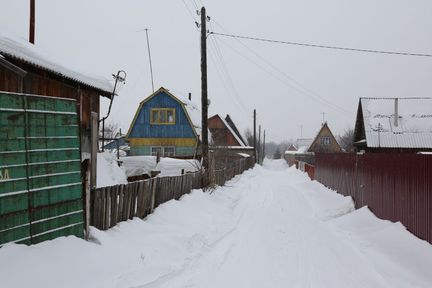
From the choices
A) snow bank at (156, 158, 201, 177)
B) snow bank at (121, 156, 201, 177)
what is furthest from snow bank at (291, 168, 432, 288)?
snow bank at (121, 156, 201, 177)

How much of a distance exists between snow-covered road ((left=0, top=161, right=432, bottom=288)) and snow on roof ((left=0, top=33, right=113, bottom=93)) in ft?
15.7

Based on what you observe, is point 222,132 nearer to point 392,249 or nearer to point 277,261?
point 392,249

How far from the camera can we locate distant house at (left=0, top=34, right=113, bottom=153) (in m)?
9.49

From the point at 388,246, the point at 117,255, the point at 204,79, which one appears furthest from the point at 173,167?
the point at 117,255

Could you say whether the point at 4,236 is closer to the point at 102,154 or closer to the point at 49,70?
the point at 49,70

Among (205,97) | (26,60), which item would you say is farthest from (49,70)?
(205,97)

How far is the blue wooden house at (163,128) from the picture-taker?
36.3 metres

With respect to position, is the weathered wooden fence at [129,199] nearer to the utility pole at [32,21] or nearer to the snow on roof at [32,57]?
the snow on roof at [32,57]

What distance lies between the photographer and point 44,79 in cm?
1188

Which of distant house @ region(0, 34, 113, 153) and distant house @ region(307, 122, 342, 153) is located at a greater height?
distant house @ region(0, 34, 113, 153)

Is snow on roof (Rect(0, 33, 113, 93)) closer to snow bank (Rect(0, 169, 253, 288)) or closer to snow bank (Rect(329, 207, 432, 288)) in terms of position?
snow bank (Rect(0, 169, 253, 288))

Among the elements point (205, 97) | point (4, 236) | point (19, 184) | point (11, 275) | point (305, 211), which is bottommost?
point (305, 211)

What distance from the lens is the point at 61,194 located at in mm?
6574

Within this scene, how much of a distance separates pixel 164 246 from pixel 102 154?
8.76 meters
